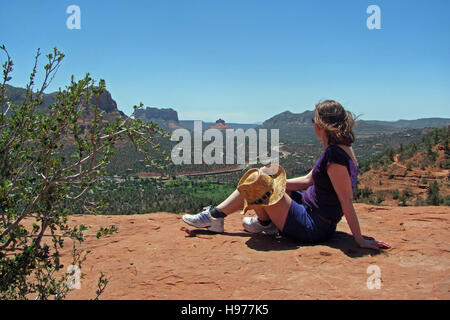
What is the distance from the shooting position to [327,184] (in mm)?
3912

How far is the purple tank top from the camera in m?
3.70

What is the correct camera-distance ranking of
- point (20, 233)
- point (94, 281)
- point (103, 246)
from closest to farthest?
point (20, 233), point (94, 281), point (103, 246)

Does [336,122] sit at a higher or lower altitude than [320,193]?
higher

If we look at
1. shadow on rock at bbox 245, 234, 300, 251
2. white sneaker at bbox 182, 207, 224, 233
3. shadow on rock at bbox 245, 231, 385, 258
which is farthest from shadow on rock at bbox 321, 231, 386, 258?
white sneaker at bbox 182, 207, 224, 233

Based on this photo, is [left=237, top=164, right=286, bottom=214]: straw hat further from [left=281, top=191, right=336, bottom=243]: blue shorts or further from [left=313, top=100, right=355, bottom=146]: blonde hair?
[left=313, top=100, right=355, bottom=146]: blonde hair

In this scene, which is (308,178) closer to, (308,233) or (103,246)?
(308,233)

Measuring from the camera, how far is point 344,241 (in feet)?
13.8

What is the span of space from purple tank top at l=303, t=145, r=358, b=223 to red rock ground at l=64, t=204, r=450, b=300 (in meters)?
0.43

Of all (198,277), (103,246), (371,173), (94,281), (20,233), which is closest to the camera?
(20,233)

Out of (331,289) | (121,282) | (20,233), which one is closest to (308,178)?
(331,289)

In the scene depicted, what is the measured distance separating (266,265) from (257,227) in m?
0.99

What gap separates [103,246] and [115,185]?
183 ft

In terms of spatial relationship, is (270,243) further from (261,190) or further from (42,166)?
(42,166)

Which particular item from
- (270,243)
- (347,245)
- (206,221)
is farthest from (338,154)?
(206,221)
